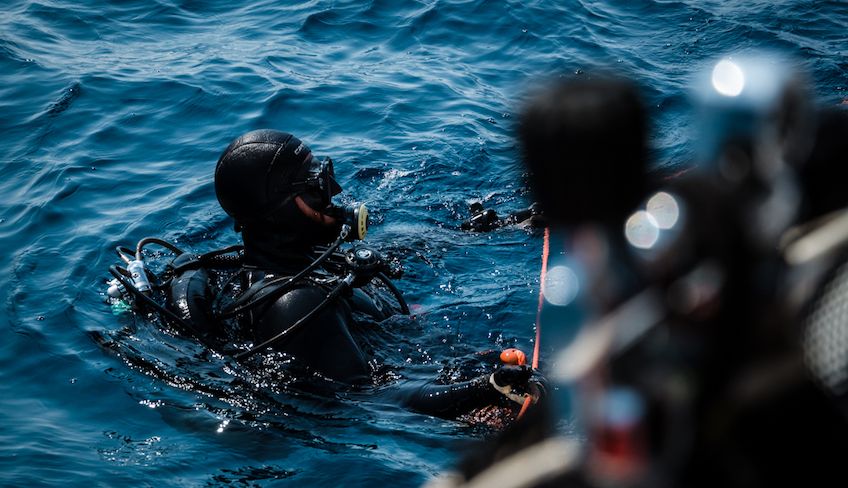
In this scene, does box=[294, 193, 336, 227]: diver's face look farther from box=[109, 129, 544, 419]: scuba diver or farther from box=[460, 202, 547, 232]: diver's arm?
box=[460, 202, 547, 232]: diver's arm

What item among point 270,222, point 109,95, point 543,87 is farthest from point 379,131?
point 543,87

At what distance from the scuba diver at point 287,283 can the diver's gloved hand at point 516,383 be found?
0.15 m

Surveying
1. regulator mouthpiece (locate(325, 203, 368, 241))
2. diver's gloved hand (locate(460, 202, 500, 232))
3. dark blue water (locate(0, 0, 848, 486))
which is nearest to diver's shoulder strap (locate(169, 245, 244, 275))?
dark blue water (locate(0, 0, 848, 486))

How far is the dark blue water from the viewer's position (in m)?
4.36

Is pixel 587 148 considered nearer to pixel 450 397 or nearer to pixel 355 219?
pixel 450 397

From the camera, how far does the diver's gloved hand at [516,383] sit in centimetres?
398

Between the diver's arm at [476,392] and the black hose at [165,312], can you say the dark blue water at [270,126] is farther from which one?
the black hose at [165,312]

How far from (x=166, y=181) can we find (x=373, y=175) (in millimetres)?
1825

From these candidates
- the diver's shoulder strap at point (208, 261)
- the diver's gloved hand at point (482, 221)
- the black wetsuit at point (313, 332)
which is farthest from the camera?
the diver's gloved hand at point (482, 221)

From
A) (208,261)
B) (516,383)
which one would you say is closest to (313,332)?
(516,383)

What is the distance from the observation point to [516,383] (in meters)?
4.03

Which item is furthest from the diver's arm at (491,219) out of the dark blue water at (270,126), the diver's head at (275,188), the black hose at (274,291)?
the black hose at (274,291)

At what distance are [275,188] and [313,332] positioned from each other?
33.8 inches

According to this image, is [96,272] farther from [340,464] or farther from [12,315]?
[340,464]
